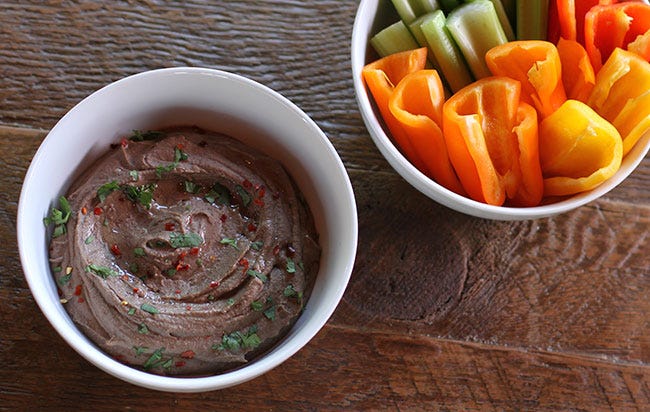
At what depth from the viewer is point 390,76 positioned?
1860 mm

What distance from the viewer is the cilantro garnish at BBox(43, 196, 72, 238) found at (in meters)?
1.69

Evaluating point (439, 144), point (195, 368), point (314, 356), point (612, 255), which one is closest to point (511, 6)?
point (439, 144)

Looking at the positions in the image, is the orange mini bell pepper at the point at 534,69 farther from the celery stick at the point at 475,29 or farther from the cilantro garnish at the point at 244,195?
the cilantro garnish at the point at 244,195

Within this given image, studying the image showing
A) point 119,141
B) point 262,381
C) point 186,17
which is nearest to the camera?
point 119,141

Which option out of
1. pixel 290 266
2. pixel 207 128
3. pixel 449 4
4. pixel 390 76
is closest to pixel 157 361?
pixel 290 266

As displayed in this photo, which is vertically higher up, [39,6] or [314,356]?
[39,6]

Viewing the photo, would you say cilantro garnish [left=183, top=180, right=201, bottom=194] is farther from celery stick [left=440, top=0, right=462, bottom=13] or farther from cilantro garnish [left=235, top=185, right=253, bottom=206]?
celery stick [left=440, top=0, right=462, bottom=13]

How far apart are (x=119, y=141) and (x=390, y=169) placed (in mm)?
649

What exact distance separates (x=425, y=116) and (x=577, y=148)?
327 mm

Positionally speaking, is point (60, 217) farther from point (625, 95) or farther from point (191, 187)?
point (625, 95)

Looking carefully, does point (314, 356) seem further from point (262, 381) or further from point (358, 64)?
point (358, 64)

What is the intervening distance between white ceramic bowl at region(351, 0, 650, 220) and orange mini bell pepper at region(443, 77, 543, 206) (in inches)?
2.0

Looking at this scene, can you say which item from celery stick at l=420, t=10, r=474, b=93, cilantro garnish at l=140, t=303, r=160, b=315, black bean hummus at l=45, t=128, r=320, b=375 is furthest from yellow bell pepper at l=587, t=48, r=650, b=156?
cilantro garnish at l=140, t=303, r=160, b=315

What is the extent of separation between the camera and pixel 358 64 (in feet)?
6.06
